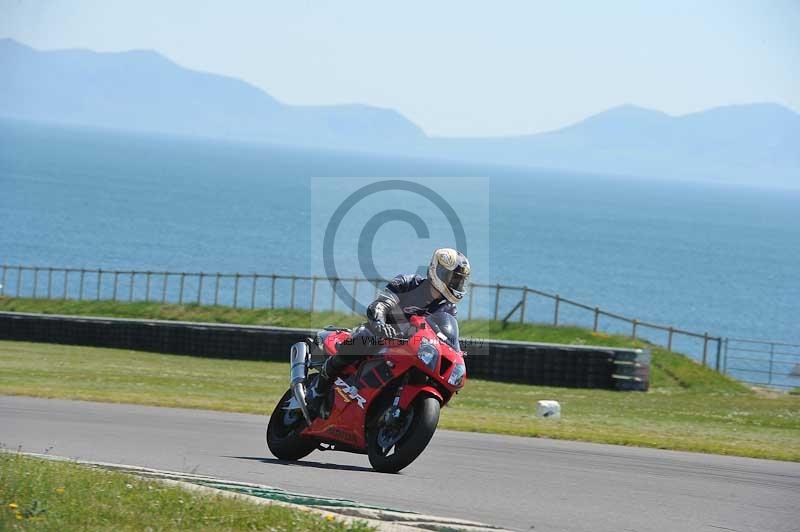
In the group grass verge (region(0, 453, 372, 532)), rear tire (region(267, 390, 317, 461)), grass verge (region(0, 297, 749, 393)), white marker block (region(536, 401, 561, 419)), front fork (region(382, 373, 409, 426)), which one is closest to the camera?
grass verge (region(0, 453, 372, 532))

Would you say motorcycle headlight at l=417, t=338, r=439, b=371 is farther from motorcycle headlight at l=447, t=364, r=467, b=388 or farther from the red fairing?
motorcycle headlight at l=447, t=364, r=467, b=388

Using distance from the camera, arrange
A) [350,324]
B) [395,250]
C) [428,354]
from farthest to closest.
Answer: [395,250] < [350,324] < [428,354]

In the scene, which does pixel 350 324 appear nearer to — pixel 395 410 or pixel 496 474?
pixel 496 474

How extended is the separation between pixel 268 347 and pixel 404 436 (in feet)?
67.3

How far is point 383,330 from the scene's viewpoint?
9.56 m

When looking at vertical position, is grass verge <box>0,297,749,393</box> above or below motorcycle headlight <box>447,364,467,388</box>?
below

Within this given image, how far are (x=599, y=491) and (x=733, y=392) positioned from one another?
1846 cm

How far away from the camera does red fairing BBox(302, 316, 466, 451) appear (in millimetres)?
9492

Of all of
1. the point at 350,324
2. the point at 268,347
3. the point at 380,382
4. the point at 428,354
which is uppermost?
the point at 428,354

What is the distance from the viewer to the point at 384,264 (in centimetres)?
8475

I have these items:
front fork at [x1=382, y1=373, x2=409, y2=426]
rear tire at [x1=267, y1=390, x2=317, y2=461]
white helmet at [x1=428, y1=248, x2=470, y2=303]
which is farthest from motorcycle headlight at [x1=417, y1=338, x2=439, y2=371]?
rear tire at [x1=267, y1=390, x2=317, y2=461]

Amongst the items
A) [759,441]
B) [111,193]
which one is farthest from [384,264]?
[111,193]

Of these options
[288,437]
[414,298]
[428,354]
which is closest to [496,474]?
[428,354]

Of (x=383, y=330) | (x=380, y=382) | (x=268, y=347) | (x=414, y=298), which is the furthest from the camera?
(x=268, y=347)
